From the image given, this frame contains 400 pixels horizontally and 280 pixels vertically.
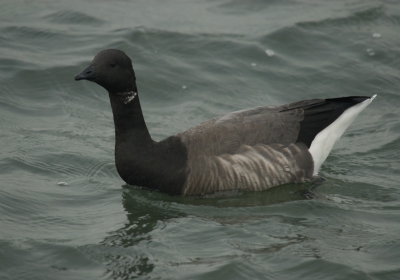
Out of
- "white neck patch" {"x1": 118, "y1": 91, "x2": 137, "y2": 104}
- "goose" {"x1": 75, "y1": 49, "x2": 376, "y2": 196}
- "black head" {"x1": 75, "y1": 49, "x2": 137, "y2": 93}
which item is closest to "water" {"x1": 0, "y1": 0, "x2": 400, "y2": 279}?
"goose" {"x1": 75, "y1": 49, "x2": 376, "y2": 196}

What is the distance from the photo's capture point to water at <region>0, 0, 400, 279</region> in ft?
22.8

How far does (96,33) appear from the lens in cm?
1461

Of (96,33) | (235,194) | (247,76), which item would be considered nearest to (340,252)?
(235,194)

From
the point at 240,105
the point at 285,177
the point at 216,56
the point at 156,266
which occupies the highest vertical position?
the point at 216,56

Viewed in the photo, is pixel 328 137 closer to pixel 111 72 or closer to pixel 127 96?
pixel 127 96

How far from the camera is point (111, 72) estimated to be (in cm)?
829

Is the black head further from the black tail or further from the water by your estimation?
the black tail

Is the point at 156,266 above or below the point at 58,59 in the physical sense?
below

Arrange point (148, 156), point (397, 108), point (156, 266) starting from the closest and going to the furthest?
point (156, 266)
point (148, 156)
point (397, 108)

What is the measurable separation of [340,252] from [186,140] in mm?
Answer: 2804

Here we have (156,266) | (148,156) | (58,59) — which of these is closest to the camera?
(156,266)

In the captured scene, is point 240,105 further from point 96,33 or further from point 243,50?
point 96,33

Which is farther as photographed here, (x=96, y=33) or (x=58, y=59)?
(x=96, y=33)

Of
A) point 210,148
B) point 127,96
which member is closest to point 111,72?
point 127,96
